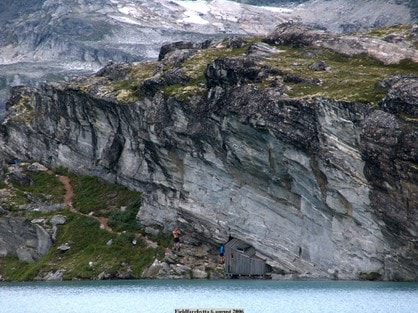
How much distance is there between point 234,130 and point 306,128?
1129 cm

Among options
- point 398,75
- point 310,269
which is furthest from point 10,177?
point 398,75

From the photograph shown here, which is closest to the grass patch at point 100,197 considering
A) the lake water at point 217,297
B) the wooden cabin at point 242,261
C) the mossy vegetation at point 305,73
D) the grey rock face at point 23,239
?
the grey rock face at point 23,239

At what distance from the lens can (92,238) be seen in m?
122

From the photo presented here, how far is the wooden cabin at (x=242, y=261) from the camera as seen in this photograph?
10606 cm

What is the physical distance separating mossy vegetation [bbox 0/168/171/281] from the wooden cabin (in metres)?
10.2

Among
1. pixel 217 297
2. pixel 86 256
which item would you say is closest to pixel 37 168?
pixel 86 256

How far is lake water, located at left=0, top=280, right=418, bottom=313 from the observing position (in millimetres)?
72750

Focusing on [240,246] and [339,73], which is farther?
[240,246]

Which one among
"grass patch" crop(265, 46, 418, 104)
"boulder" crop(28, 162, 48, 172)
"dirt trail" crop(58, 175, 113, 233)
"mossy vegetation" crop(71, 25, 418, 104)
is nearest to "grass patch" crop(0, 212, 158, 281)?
"dirt trail" crop(58, 175, 113, 233)

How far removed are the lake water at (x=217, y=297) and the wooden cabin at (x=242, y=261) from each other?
454cm

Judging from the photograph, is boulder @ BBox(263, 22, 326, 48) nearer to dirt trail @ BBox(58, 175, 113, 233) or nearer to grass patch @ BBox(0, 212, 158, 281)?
grass patch @ BBox(0, 212, 158, 281)

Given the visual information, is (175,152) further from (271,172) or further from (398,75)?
(398,75)

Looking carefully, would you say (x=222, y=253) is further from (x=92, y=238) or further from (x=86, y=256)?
(x=92, y=238)

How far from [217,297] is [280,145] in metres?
24.7
